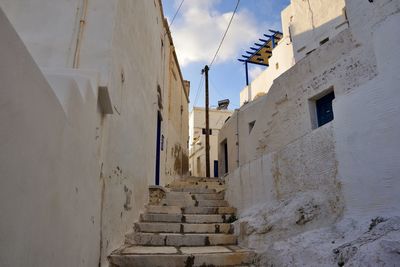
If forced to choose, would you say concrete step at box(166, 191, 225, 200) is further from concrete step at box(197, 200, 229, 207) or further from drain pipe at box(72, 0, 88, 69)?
drain pipe at box(72, 0, 88, 69)

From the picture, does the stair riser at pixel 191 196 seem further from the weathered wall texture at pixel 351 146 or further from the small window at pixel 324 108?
the small window at pixel 324 108

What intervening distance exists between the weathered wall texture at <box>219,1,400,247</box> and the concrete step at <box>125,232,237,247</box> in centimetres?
73

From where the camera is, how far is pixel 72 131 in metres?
2.30

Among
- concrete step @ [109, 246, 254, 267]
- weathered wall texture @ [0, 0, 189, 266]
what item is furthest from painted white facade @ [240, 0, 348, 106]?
concrete step @ [109, 246, 254, 267]

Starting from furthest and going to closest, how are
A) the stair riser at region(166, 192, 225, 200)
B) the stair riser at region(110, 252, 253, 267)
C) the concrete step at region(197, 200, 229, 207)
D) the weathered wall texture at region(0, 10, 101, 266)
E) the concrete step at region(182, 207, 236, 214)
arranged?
the stair riser at region(166, 192, 225, 200) < the concrete step at region(197, 200, 229, 207) < the concrete step at region(182, 207, 236, 214) < the stair riser at region(110, 252, 253, 267) < the weathered wall texture at region(0, 10, 101, 266)

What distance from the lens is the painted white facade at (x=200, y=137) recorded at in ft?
66.0

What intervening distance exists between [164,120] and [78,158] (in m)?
6.77

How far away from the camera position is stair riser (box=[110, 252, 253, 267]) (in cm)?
358

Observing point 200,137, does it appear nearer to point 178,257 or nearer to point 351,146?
point 178,257

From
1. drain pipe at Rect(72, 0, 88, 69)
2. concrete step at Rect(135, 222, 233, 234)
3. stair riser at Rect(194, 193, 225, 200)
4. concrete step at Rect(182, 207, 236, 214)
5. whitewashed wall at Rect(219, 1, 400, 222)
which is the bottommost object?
concrete step at Rect(135, 222, 233, 234)

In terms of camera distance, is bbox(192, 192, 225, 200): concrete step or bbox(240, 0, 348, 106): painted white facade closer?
Result: bbox(192, 192, 225, 200): concrete step

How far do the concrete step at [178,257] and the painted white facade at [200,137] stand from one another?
50.6ft

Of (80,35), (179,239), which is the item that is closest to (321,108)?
(179,239)

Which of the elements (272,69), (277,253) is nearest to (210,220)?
(277,253)
